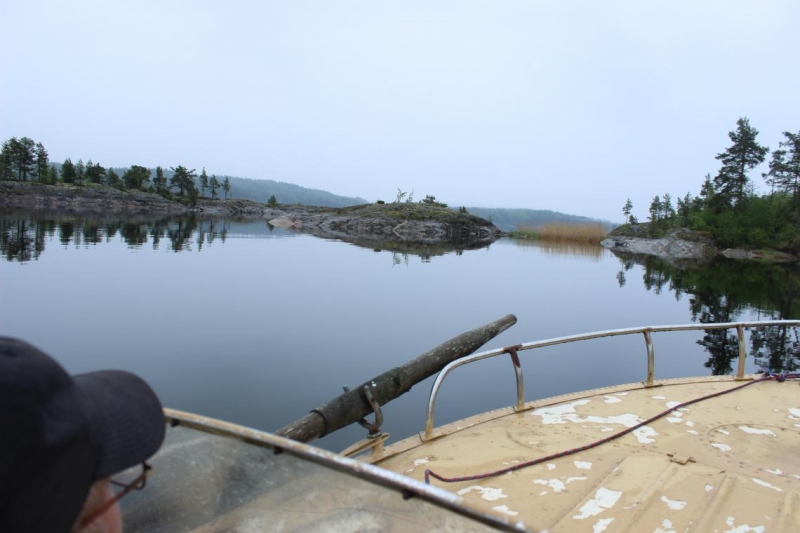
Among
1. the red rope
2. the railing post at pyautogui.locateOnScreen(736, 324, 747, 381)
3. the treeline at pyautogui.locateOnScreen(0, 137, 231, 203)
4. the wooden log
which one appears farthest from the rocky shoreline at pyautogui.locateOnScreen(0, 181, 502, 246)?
the red rope

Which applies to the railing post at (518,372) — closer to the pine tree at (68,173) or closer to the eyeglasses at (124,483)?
the eyeglasses at (124,483)

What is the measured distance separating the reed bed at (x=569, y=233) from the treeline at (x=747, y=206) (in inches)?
257

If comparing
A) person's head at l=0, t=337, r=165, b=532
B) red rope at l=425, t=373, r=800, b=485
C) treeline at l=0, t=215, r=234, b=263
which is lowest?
treeline at l=0, t=215, r=234, b=263

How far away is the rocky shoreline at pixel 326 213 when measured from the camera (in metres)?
53.9

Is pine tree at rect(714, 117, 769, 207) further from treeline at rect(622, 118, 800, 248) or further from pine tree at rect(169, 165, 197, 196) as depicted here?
pine tree at rect(169, 165, 197, 196)

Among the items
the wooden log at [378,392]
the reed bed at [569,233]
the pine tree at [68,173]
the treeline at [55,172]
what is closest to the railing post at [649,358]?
the wooden log at [378,392]

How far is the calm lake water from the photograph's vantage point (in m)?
7.95

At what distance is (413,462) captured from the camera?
389cm

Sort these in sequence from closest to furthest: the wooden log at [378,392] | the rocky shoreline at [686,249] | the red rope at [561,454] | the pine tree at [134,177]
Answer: the red rope at [561,454] → the wooden log at [378,392] → the rocky shoreline at [686,249] → the pine tree at [134,177]

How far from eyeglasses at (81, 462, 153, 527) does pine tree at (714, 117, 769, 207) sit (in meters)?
64.0

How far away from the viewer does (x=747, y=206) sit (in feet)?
169

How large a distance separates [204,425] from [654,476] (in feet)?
11.5

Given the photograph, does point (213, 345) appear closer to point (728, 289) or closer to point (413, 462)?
point (413, 462)

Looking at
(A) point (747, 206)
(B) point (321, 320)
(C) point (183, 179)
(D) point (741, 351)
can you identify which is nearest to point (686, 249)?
(A) point (747, 206)
